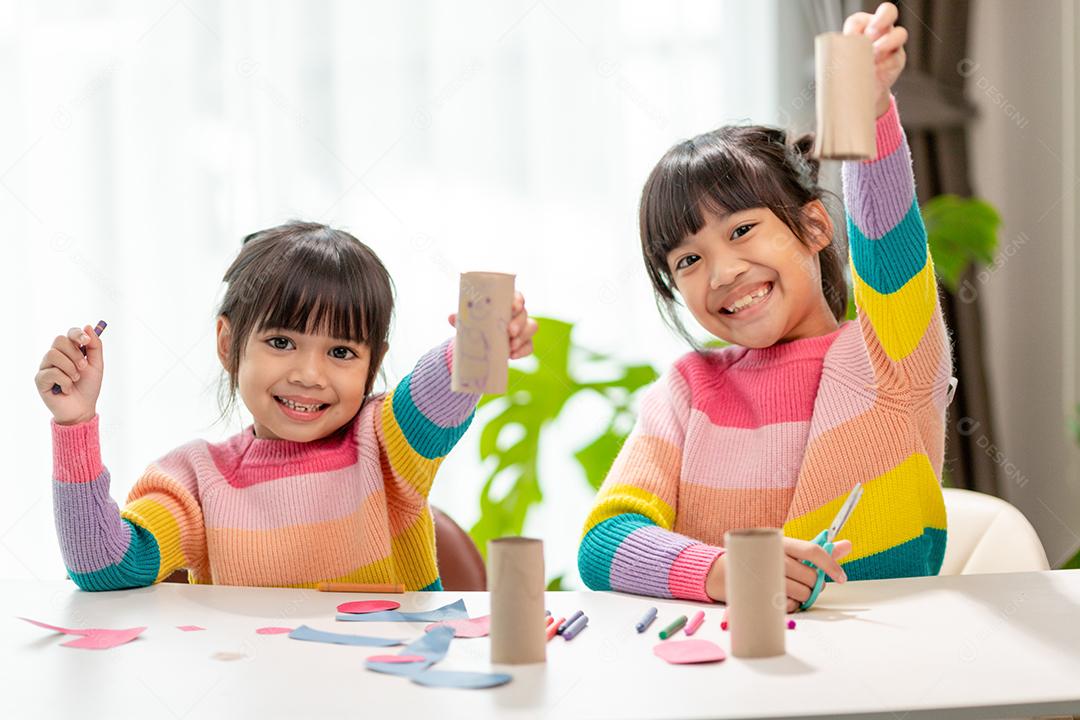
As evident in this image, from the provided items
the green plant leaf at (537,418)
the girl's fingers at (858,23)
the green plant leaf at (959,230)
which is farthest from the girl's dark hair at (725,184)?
the green plant leaf at (959,230)

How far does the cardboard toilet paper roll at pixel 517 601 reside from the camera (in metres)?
0.90

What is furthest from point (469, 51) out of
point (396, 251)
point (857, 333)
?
point (857, 333)

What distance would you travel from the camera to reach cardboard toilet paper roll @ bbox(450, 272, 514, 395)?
1.01 meters

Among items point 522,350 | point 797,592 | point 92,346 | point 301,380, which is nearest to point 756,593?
point 797,592

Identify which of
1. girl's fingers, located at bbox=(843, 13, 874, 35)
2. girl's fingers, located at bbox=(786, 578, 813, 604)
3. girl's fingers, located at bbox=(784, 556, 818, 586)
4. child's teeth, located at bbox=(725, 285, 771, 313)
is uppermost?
girl's fingers, located at bbox=(843, 13, 874, 35)

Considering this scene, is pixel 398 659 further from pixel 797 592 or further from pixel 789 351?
pixel 789 351

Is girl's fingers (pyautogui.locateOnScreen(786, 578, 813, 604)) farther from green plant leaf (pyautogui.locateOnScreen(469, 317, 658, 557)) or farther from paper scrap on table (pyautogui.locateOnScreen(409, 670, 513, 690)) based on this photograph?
green plant leaf (pyautogui.locateOnScreen(469, 317, 658, 557))

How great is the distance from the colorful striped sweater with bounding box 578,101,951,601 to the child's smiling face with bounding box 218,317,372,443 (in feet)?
1.28

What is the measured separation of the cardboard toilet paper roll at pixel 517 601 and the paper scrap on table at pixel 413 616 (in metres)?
0.18

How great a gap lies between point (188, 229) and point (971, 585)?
2159 millimetres

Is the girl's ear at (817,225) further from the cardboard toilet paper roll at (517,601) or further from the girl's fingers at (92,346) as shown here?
the girl's fingers at (92,346)

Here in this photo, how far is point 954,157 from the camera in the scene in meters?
2.83

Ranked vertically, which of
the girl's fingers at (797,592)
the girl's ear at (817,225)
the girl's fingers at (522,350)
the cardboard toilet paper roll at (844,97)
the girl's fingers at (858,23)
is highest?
the girl's fingers at (858,23)

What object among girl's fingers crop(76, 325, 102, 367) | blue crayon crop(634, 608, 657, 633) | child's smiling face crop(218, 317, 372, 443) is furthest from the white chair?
girl's fingers crop(76, 325, 102, 367)
